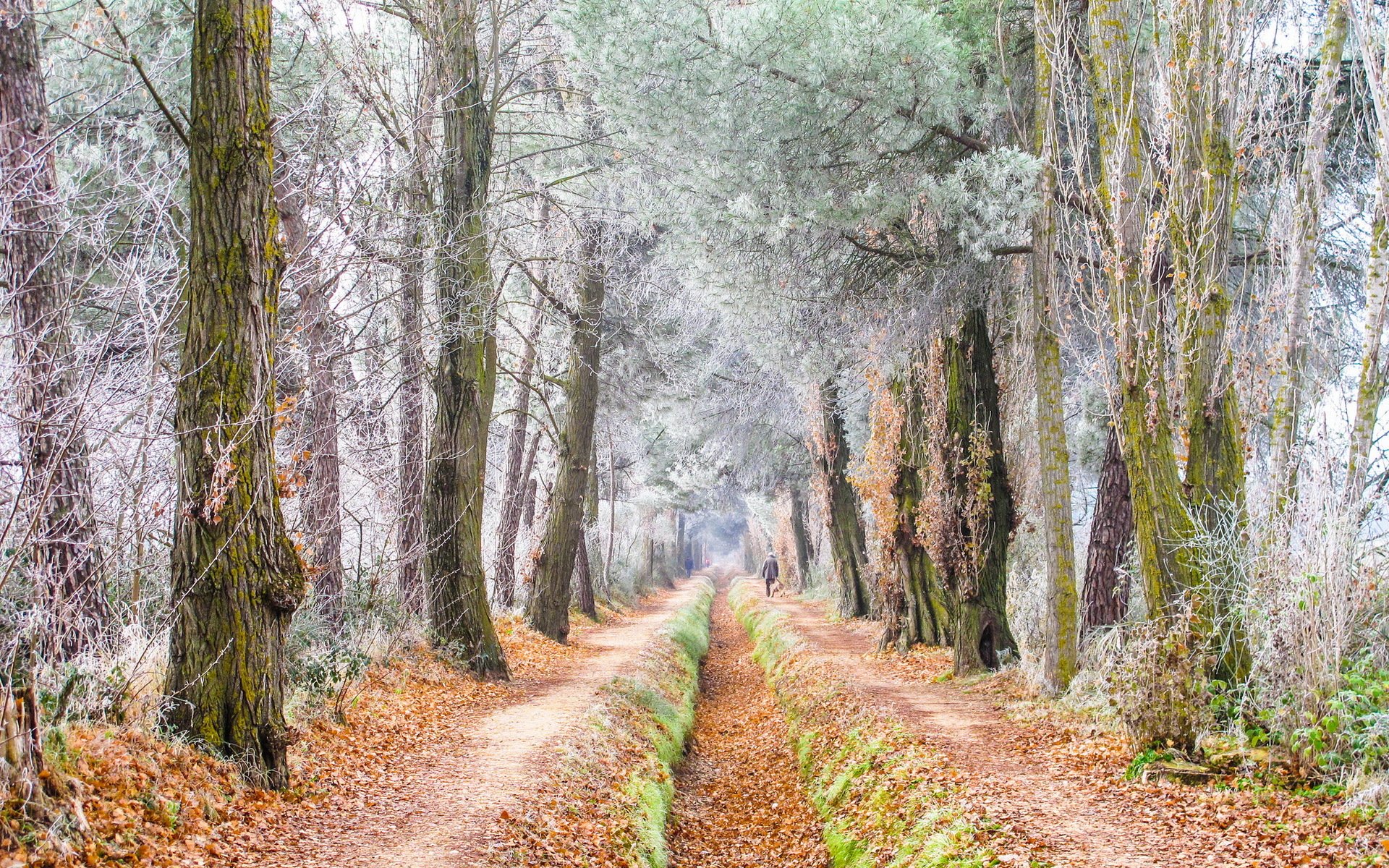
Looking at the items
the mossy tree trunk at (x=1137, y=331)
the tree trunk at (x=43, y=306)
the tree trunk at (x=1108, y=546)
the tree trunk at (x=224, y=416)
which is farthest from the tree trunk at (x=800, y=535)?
the tree trunk at (x=224, y=416)

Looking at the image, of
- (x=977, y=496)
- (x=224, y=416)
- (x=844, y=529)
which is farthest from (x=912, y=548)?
(x=224, y=416)

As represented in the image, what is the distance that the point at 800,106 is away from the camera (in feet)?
30.3

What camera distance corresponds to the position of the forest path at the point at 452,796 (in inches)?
211

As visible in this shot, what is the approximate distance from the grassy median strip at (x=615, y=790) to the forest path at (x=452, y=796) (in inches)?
7.9

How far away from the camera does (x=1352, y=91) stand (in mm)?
9367

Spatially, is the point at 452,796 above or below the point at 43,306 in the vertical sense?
below

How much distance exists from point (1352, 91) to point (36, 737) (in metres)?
11.7

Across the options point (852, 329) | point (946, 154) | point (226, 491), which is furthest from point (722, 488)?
point (226, 491)

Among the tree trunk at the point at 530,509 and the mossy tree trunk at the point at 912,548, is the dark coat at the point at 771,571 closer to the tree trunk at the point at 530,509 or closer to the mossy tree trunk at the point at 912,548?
the tree trunk at the point at 530,509

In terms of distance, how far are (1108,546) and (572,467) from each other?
864cm

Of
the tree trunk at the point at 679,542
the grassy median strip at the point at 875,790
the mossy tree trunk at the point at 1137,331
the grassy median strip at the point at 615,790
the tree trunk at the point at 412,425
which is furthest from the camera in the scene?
the tree trunk at the point at 679,542

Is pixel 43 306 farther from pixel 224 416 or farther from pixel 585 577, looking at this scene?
pixel 585 577

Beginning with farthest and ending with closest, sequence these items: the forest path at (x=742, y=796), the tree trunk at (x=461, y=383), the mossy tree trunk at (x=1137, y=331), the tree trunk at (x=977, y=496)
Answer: the tree trunk at (x=977, y=496) → the tree trunk at (x=461, y=383) → the forest path at (x=742, y=796) → the mossy tree trunk at (x=1137, y=331)

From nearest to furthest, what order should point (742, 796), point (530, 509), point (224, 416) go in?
point (224, 416)
point (742, 796)
point (530, 509)
